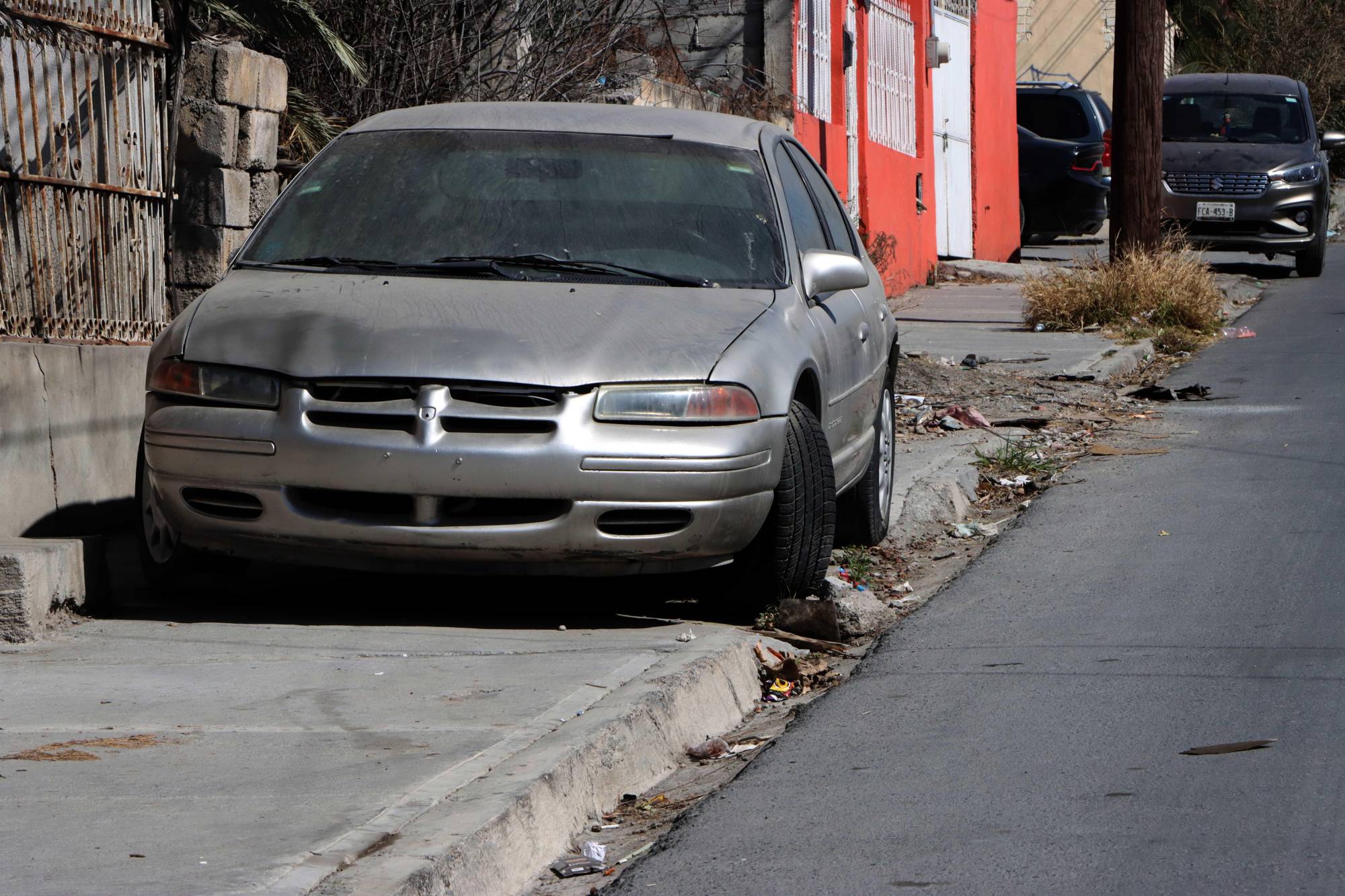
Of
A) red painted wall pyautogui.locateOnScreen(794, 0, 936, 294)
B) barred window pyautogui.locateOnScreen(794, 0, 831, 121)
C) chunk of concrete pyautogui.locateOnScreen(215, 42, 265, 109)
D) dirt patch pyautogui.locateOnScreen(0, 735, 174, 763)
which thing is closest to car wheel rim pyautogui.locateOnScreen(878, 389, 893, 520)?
chunk of concrete pyautogui.locateOnScreen(215, 42, 265, 109)

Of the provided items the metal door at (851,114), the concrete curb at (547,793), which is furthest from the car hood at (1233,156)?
Answer: the concrete curb at (547,793)

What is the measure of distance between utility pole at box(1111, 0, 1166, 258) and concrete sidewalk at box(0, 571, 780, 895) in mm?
11151

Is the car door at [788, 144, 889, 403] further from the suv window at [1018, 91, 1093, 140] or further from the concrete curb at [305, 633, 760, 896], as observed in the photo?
the suv window at [1018, 91, 1093, 140]

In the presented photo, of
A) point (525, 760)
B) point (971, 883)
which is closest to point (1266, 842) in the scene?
point (971, 883)

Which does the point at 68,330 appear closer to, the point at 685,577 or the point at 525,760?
the point at 685,577

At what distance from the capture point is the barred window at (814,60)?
1636 centimetres

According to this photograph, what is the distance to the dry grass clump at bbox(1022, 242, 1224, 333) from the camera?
15.3 metres

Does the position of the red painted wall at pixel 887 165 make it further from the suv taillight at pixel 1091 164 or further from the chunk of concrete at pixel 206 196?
the chunk of concrete at pixel 206 196

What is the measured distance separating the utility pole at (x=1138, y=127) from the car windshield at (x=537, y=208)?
10.6 metres

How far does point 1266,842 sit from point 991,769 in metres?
0.74

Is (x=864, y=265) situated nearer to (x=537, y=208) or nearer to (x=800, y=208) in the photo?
(x=800, y=208)

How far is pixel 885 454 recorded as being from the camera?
746 centimetres

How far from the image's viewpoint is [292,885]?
3.28 m

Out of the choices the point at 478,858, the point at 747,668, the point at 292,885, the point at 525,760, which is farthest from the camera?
the point at 747,668
